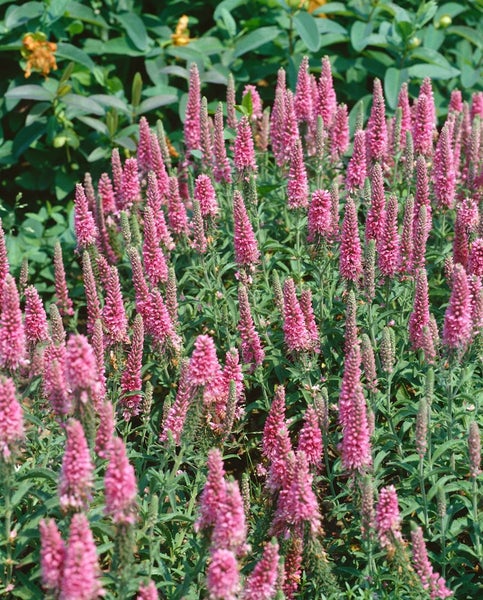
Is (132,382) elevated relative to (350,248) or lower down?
lower down

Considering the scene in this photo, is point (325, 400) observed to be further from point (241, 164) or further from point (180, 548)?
point (241, 164)

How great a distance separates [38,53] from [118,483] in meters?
5.62

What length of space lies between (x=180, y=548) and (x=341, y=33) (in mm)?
6065

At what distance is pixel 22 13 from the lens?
9062mm

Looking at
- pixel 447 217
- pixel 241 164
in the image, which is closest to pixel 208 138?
pixel 241 164

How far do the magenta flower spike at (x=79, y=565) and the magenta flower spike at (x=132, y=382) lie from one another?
1779 mm

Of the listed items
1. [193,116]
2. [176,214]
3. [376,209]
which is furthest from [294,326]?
[193,116]

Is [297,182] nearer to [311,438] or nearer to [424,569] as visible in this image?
[311,438]

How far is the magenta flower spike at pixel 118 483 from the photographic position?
4055 millimetres

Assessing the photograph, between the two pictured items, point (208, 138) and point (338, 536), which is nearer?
point (338, 536)

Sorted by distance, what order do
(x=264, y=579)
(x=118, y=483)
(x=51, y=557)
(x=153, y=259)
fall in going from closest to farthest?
1. (x=51, y=557)
2. (x=118, y=483)
3. (x=264, y=579)
4. (x=153, y=259)

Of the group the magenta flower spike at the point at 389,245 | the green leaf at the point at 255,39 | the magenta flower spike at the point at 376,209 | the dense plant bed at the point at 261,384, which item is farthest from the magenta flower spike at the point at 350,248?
the green leaf at the point at 255,39

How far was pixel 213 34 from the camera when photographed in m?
10.1

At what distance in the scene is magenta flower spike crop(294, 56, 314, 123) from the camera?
7660 mm
